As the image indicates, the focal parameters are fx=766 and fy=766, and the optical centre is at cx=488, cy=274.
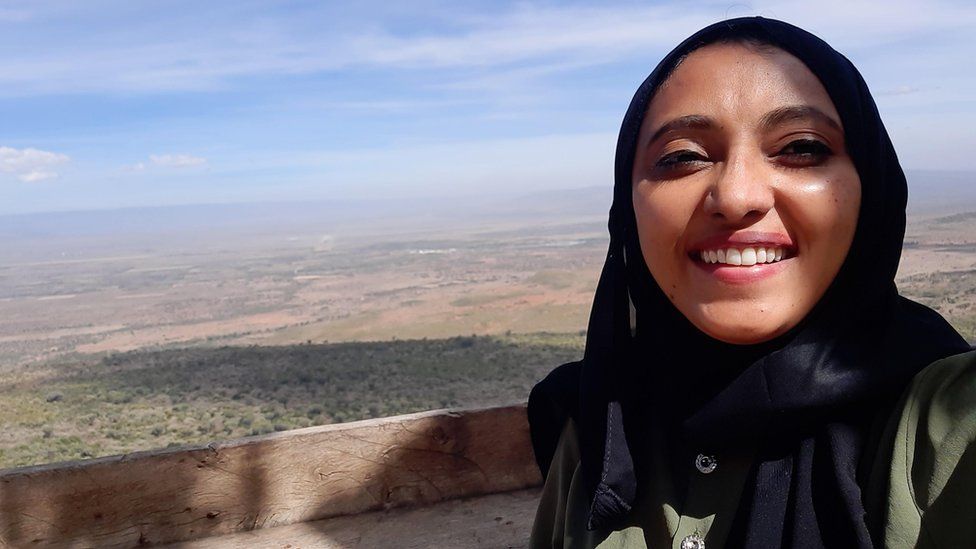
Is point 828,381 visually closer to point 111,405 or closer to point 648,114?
point 648,114

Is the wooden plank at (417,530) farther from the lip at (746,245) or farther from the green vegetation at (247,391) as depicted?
the green vegetation at (247,391)

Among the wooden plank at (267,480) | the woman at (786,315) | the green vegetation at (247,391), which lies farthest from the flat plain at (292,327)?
the woman at (786,315)

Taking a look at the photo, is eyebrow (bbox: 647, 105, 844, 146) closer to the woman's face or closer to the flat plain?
the woman's face

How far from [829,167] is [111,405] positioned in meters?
11.6

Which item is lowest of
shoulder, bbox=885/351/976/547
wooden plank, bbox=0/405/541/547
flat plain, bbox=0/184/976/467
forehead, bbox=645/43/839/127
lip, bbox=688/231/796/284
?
flat plain, bbox=0/184/976/467

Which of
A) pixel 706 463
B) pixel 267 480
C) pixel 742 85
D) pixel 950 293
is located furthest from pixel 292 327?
pixel 742 85

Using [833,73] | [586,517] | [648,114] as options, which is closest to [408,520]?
[586,517]

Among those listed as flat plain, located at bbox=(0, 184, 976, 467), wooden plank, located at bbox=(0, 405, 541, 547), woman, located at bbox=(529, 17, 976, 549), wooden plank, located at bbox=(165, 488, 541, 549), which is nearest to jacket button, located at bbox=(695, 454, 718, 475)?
woman, located at bbox=(529, 17, 976, 549)

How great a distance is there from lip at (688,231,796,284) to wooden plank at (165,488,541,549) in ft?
5.12

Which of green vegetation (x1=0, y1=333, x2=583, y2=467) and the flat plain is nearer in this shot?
green vegetation (x1=0, y1=333, x2=583, y2=467)

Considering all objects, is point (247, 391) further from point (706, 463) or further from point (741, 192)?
point (741, 192)

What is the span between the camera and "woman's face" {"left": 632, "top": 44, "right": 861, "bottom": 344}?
101 centimetres

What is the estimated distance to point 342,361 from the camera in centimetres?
1512

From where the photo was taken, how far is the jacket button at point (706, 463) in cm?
116
